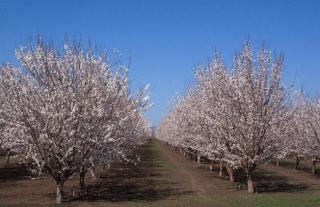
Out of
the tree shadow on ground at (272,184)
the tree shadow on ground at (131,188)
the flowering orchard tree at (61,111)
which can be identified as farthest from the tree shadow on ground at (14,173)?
the tree shadow on ground at (272,184)

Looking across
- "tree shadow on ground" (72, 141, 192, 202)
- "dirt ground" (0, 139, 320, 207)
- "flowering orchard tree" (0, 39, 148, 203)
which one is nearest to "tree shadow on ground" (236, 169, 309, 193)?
"dirt ground" (0, 139, 320, 207)

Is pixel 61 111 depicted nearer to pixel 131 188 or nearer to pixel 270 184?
pixel 131 188

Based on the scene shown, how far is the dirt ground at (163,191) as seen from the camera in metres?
22.0

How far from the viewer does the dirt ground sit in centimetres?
2200

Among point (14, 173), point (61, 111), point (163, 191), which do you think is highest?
point (61, 111)

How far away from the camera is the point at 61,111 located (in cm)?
2059

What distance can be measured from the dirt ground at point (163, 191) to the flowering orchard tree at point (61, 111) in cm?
224

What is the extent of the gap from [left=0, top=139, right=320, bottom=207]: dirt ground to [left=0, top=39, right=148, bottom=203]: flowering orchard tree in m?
2.24

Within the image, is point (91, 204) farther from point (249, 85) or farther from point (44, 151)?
point (249, 85)

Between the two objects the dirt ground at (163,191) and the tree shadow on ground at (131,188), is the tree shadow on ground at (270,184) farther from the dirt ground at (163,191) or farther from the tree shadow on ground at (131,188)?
the tree shadow on ground at (131,188)

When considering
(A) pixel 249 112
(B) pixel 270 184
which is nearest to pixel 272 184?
(B) pixel 270 184

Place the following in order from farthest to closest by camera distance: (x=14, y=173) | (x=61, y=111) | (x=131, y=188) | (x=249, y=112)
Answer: (x=14, y=173)
(x=131, y=188)
(x=249, y=112)
(x=61, y=111)

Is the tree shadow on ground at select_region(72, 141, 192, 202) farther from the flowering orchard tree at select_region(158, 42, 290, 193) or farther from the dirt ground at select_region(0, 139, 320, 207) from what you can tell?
the flowering orchard tree at select_region(158, 42, 290, 193)

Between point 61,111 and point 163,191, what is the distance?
8713 mm
